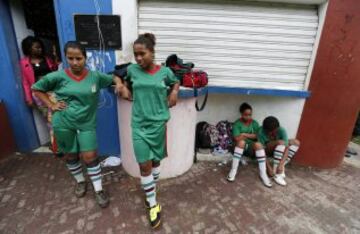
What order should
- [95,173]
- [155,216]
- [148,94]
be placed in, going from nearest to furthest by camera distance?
[148,94] → [155,216] → [95,173]

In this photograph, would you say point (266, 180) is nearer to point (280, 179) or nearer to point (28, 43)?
point (280, 179)

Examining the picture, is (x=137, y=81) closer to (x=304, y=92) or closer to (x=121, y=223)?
(x=121, y=223)

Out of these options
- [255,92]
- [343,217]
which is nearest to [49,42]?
[255,92]

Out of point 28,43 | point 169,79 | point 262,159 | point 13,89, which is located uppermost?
point 28,43

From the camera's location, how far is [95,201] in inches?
125

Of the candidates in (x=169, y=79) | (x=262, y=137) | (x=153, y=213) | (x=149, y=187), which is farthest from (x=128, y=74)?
(x=262, y=137)

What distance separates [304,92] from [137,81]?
274 cm

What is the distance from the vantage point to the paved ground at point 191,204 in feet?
9.25

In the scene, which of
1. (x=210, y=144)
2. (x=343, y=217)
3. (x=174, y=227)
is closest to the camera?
(x=174, y=227)

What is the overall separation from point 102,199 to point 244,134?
7.57ft

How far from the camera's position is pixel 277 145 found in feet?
12.7

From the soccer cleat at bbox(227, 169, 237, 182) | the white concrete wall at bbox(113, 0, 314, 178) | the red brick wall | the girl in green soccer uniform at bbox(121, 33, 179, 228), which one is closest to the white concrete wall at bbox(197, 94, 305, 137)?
the white concrete wall at bbox(113, 0, 314, 178)

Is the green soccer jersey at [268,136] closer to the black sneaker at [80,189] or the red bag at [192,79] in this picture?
the red bag at [192,79]

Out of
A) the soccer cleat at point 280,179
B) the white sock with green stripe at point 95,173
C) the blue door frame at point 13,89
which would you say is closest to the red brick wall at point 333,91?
the soccer cleat at point 280,179
